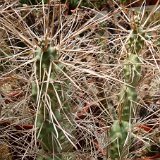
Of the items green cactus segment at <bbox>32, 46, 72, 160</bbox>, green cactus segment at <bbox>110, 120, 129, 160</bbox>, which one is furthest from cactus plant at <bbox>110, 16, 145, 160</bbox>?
green cactus segment at <bbox>32, 46, 72, 160</bbox>

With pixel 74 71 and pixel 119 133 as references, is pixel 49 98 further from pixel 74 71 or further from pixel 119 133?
pixel 119 133

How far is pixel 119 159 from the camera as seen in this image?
1.87 m

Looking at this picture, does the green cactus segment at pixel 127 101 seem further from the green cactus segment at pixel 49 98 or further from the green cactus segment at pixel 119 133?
the green cactus segment at pixel 49 98

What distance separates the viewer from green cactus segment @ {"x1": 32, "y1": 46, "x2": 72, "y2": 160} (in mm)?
1317

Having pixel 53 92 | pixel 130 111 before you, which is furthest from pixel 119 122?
pixel 53 92

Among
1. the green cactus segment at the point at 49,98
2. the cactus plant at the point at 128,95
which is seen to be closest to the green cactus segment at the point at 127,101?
the cactus plant at the point at 128,95

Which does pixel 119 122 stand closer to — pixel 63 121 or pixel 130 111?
pixel 130 111

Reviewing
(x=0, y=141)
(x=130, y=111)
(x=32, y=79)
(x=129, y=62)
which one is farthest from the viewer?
(x=0, y=141)

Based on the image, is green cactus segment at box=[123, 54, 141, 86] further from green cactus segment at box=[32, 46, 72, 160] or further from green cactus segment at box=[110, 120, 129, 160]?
green cactus segment at box=[32, 46, 72, 160]

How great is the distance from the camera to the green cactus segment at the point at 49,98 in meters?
1.32

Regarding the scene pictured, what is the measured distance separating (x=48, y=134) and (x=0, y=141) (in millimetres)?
736

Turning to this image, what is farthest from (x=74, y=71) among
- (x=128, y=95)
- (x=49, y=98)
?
(x=128, y=95)

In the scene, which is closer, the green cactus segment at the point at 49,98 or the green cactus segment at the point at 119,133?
the green cactus segment at the point at 49,98

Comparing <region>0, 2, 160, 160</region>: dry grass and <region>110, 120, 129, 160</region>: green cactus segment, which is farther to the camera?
<region>110, 120, 129, 160</region>: green cactus segment
